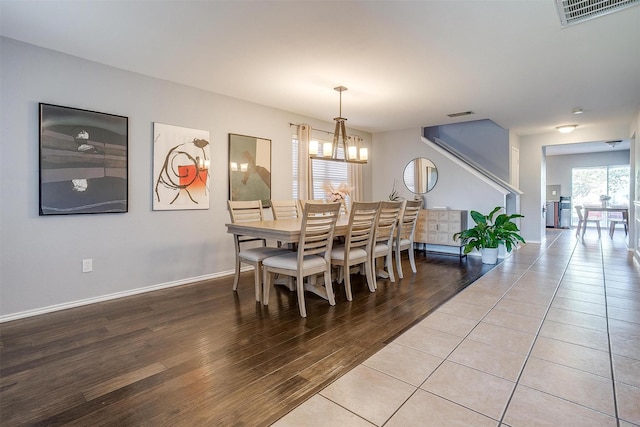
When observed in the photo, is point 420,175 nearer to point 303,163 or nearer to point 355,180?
point 355,180

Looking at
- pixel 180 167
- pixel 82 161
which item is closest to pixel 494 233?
pixel 180 167

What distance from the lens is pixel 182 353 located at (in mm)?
2227

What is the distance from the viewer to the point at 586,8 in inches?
92.3

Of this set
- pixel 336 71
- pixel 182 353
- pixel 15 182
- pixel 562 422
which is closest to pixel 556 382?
pixel 562 422

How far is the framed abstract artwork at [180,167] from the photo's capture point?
12.2ft

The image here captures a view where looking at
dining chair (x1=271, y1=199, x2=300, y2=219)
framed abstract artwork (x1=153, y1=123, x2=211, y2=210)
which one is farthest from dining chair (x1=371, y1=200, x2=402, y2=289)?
framed abstract artwork (x1=153, y1=123, x2=211, y2=210)

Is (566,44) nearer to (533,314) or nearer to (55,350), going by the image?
(533,314)

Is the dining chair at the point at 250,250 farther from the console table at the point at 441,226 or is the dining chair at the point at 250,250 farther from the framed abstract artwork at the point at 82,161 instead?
the console table at the point at 441,226

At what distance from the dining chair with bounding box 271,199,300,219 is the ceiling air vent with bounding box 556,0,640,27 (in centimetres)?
329

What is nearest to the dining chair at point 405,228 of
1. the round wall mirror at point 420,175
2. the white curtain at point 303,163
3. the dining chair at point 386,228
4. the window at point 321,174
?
the dining chair at point 386,228

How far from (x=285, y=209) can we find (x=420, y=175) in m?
3.27

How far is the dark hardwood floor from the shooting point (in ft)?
5.40

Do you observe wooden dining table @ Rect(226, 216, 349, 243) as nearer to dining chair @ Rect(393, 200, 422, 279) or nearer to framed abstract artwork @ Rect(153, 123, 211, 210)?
framed abstract artwork @ Rect(153, 123, 211, 210)

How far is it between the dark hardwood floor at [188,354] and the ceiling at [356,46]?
2.39m
